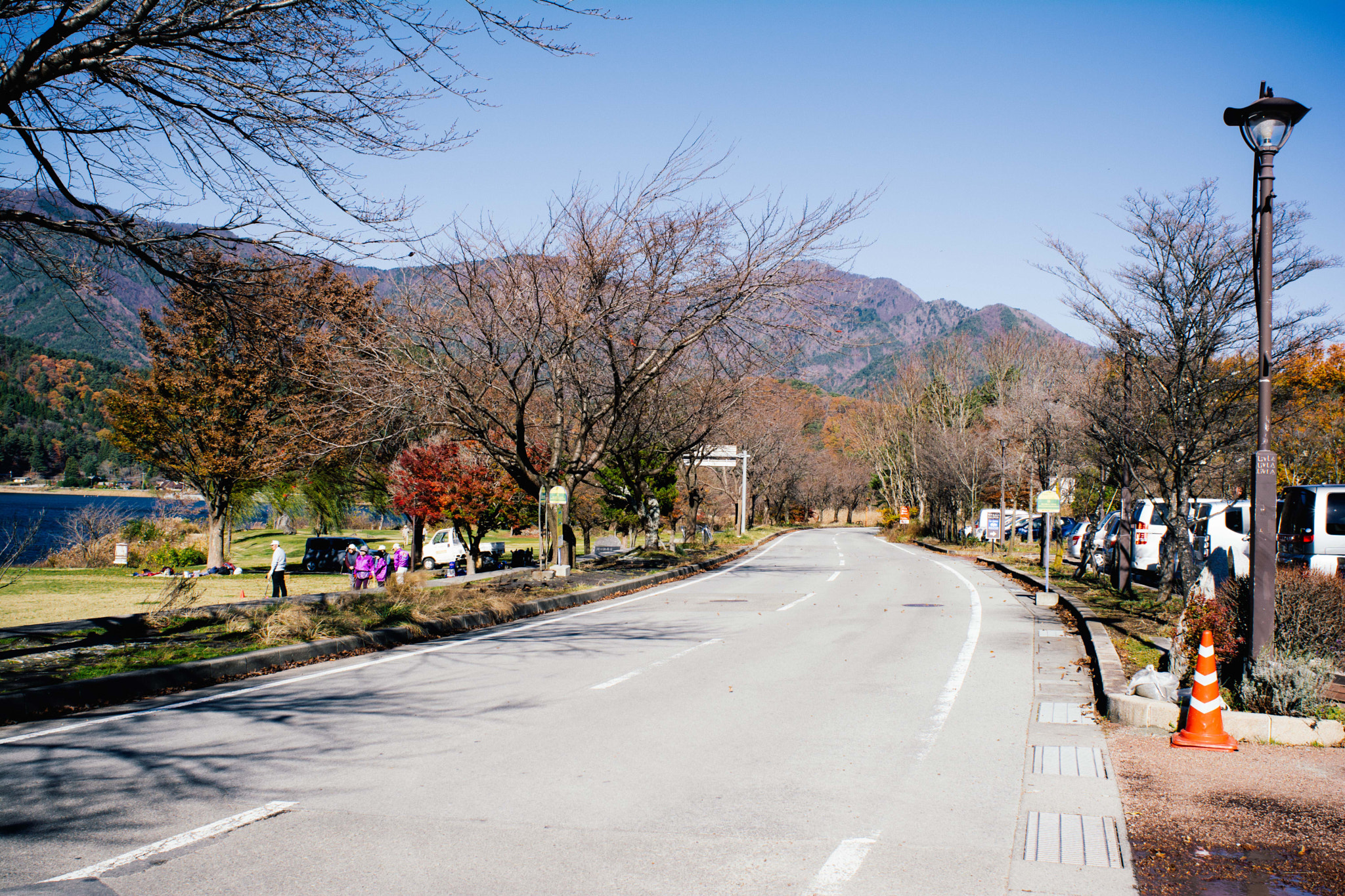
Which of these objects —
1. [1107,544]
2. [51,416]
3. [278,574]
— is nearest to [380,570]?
[278,574]

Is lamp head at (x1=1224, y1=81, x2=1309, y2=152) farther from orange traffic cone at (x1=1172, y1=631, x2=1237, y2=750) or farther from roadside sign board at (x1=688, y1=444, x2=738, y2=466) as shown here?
roadside sign board at (x1=688, y1=444, x2=738, y2=466)

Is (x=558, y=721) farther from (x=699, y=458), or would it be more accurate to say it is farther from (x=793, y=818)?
(x=699, y=458)

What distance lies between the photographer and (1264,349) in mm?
8195

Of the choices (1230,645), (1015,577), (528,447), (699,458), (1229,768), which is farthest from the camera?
(699,458)

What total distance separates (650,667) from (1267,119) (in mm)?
8248

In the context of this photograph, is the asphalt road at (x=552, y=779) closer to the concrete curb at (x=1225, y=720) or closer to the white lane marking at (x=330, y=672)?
the white lane marking at (x=330, y=672)

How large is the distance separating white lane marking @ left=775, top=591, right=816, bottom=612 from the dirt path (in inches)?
397

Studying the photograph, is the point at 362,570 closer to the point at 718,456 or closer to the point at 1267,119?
the point at 1267,119

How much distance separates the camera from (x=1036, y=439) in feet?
109

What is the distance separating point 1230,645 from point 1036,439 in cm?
2587

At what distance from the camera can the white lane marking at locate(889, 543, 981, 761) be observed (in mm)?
7391

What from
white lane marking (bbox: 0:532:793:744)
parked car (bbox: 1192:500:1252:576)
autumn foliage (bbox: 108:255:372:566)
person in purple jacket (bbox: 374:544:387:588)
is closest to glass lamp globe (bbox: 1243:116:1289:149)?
white lane marking (bbox: 0:532:793:744)

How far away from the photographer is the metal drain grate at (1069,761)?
6.55 m

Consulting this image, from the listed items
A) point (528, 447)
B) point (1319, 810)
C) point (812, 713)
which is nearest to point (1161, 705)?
point (1319, 810)
